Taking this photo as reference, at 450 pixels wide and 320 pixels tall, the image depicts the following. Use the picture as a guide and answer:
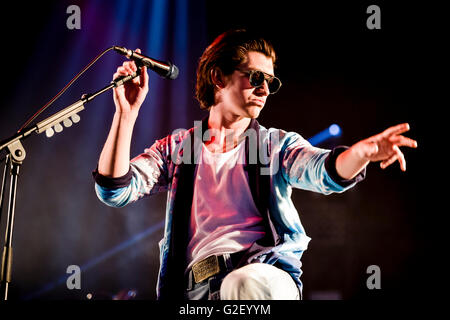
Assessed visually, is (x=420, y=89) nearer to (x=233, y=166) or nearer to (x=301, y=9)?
(x=301, y=9)

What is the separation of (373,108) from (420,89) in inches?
16.5

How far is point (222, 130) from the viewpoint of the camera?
219 cm

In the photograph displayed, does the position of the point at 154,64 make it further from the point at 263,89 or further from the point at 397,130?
the point at 397,130

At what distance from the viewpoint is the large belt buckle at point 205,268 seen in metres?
1.78

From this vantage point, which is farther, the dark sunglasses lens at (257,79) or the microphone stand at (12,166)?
the dark sunglasses lens at (257,79)

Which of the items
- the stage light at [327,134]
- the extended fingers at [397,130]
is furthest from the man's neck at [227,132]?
the stage light at [327,134]

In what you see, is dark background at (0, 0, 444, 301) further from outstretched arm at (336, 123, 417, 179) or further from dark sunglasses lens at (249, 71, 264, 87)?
outstretched arm at (336, 123, 417, 179)

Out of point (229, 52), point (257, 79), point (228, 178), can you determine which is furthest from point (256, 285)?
point (229, 52)

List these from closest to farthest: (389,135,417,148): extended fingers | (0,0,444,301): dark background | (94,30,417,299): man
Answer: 1. (389,135,417,148): extended fingers
2. (94,30,417,299): man
3. (0,0,444,301): dark background

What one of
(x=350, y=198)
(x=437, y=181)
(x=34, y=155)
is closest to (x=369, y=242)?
(x=350, y=198)

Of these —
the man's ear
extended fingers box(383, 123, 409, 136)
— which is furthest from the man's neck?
extended fingers box(383, 123, 409, 136)

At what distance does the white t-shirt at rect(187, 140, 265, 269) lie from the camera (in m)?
1.85

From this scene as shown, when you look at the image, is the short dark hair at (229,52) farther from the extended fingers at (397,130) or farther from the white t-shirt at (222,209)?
the extended fingers at (397,130)

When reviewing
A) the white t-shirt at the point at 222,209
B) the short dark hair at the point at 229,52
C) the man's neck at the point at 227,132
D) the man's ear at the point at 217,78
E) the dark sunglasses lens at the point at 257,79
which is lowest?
the white t-shirt at the point at 222,209
